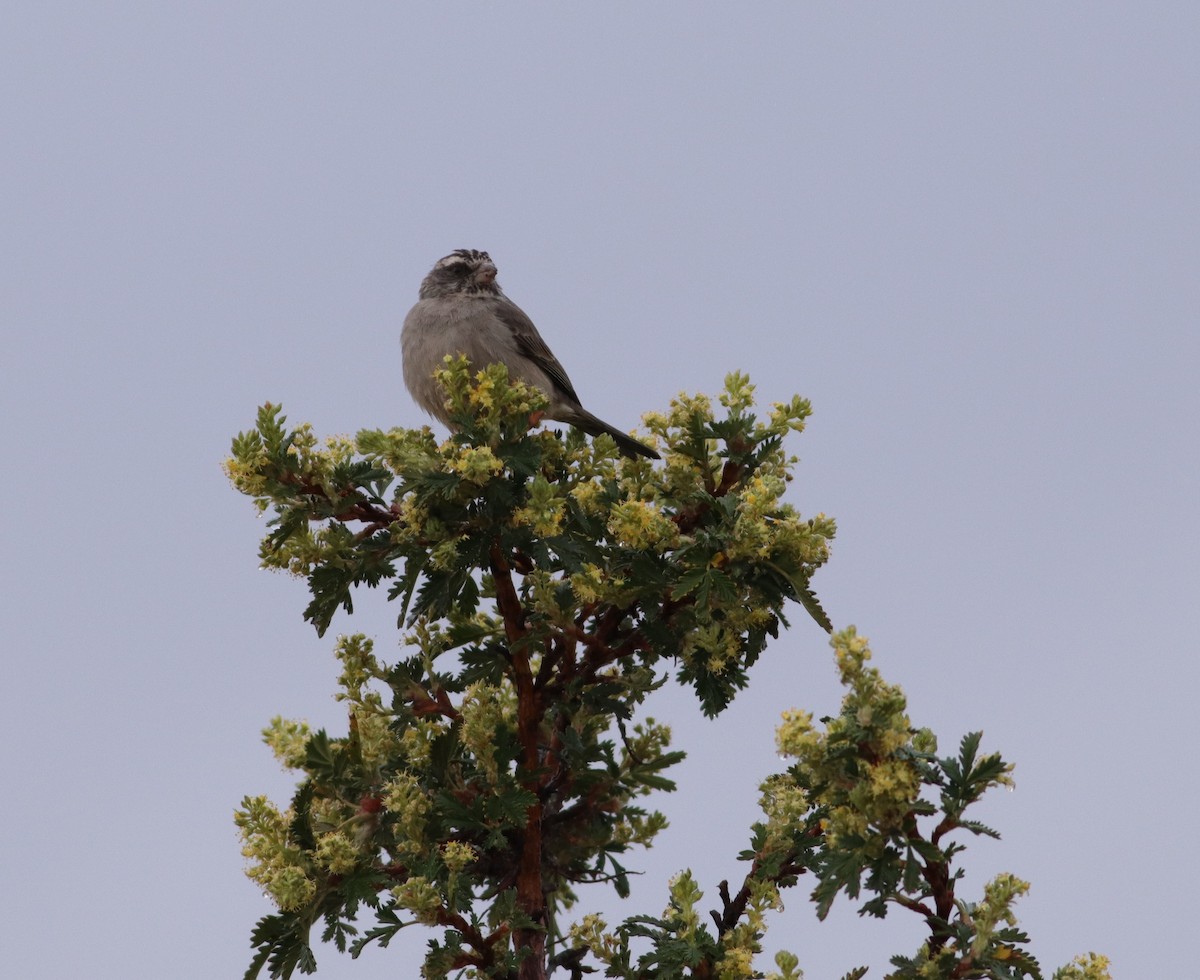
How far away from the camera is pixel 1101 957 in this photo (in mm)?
6004

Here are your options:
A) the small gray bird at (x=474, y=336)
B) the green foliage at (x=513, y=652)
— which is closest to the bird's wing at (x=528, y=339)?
the small gray bird at (x=474, y=336)

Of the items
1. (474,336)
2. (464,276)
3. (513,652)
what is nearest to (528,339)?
(474,336)

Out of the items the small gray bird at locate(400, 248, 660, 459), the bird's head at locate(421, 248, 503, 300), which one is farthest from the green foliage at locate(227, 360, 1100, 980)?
the bird's head at locate(421, 248, 503, 300)

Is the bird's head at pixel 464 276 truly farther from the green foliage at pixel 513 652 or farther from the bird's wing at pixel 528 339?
the green foliage at pixel 513 652

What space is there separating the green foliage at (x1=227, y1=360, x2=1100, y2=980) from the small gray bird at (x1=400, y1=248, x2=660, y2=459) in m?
3.12

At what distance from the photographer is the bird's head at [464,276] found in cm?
1141

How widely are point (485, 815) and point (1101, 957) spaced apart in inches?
109

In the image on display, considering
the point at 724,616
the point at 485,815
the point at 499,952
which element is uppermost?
the point at 724,616

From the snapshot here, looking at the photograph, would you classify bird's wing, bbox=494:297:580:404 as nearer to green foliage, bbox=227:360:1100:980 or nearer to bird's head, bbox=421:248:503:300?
bird's head, bbox=421:248:503:300

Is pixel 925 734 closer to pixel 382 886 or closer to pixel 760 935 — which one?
pixel 760 935

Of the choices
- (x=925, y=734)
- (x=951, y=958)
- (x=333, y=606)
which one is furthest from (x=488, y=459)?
(x=951, y=958)

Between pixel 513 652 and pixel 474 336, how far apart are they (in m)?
4.28

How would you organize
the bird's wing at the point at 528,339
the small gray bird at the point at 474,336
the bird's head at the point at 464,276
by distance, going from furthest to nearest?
1. the bird's head at the point at 464,276
2. the bird's wing at the point at 528,339
3. the small gray bird at the point at 474,336

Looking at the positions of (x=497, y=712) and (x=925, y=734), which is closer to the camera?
(x=925, y=734)
